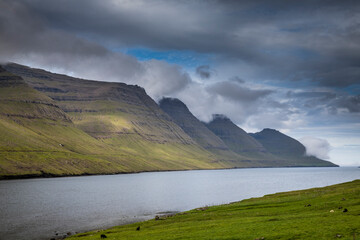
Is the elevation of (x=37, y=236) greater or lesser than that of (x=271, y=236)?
lesser

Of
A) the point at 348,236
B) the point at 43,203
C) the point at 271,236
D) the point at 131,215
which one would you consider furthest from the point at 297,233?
the point at 43,203

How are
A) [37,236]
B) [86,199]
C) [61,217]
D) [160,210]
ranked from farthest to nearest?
[86,199], [160,210], [61,217], [37,236]

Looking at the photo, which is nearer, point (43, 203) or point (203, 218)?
point (203, 218)

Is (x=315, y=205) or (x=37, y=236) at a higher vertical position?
(x=315, y=205)

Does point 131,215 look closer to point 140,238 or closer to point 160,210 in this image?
point 160,210

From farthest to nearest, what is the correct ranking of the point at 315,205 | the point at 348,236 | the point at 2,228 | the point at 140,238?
the point at 2,228, the point at 315,205, the point at 140,238, the point at 348,236

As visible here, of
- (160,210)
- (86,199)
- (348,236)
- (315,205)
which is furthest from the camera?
(86,199)

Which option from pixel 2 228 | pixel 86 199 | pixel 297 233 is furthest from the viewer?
pixel 86 199

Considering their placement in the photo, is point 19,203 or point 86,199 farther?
point 86,199

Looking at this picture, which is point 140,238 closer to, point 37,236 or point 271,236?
point 271,236

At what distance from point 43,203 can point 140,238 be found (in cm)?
8354

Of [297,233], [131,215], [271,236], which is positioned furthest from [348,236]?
[131,215]

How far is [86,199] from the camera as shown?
431 feet

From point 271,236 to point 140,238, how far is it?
18.6m
